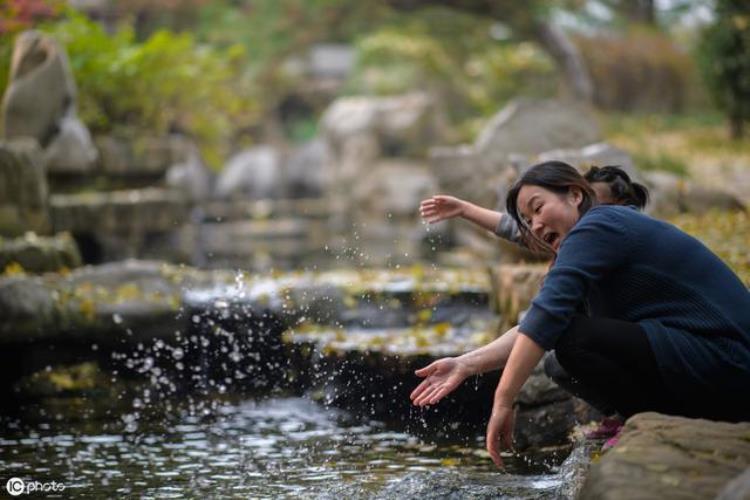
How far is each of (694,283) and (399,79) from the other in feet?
93.4

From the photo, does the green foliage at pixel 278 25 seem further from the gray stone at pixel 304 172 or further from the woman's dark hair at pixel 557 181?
the woman's dark hair at pixel 557 181

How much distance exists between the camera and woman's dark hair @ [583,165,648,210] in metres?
3.72

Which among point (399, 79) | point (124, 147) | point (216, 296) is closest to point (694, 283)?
point (216, 296)

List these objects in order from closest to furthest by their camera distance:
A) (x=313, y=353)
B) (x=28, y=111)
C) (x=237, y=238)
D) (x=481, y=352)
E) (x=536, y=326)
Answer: (x=536, y=326)
(x=481, y=352)
(x=313, y=353)
(x=28, y=111)
(x=237, y=238)

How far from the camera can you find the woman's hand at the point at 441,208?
13.6 feet

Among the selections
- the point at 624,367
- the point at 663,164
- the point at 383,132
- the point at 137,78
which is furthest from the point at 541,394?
the point at 383,132

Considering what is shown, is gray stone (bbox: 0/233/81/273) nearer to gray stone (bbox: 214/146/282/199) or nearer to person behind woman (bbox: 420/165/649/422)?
person behind woman (bbox: 420/165/649/422)

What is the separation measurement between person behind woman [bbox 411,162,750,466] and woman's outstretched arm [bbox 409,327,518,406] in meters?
0.04

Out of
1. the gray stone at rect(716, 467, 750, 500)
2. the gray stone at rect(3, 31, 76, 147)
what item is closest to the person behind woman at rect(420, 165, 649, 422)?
the gray stone at rect(716, 467, 750, 500)

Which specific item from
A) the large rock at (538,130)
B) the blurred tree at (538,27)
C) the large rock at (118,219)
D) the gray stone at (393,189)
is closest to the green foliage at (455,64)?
the blurred tree at (538,27)

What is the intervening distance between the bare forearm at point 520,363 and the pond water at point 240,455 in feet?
2.60

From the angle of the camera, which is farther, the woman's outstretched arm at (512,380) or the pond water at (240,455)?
the pond water at (240,455)

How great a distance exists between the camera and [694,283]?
3.35 meters

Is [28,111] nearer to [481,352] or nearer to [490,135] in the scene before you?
[490,135]
